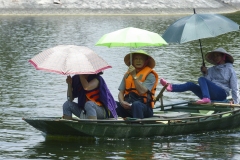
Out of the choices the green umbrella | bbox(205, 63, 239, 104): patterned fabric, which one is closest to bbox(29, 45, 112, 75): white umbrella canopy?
the green umbrella

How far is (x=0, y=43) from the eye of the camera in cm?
4259

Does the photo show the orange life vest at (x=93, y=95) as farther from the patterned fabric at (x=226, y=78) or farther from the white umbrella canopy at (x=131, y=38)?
the patterned fabric at (x=226, y=78)

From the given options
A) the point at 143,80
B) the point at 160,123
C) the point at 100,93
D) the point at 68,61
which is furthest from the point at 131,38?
the point at 160,123

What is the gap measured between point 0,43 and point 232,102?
25668 mm

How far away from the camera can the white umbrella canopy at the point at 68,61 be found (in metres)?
15.4

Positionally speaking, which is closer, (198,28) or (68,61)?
(68,61)

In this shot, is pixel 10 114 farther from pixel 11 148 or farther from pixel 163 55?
pixel 163 55

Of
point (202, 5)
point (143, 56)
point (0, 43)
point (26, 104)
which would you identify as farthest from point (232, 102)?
point (202, 5)

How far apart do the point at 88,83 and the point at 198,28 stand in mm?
3730

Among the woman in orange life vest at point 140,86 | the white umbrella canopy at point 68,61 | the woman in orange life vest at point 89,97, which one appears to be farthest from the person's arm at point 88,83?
the woman in orange life vest at point 140,86

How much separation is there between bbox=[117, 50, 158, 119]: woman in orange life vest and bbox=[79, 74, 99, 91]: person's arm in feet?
3.06

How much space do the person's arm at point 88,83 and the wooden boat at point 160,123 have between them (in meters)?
0.71

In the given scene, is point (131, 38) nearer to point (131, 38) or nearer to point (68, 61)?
point (131, 38)

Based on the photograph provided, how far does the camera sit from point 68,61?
51.2ft
